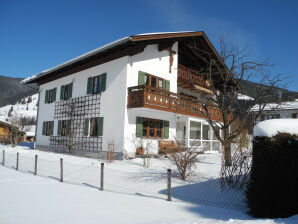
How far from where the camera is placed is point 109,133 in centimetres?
1523

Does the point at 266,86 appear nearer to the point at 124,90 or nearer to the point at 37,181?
the point at 124,90

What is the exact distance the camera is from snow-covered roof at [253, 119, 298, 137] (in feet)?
15.7

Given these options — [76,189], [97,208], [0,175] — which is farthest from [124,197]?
[0,175]

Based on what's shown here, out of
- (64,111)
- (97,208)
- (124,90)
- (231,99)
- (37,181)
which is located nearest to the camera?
(97,208)

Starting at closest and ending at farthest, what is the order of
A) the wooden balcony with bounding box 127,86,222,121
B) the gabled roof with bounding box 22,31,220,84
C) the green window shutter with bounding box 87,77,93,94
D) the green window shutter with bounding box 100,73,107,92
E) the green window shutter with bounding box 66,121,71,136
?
the wooden balcony with bounding box 127,86,222,121 < the gabled roof with bounding box 22,31,220,84 < the green window shutter with bounding box 100,73,107,92 < the green window shutter with bounding box 87,77,93,94 < the green window shutter with bounding box 66,121,71,136

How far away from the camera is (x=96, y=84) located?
17.0 meters

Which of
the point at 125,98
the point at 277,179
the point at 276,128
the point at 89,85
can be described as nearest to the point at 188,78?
the point at 125,98

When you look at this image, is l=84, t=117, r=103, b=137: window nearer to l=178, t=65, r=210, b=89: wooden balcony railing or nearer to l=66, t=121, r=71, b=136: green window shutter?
l=66, t=121, r=71, b=136: green window shutter

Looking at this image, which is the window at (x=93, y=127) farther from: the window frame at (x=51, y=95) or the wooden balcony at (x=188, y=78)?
the wooden balcony at (x=188, y=78)

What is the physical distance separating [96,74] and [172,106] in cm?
555

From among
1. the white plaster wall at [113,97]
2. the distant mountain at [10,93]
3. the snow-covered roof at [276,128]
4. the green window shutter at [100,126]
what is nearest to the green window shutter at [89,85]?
the white plaster wall at [113,97]

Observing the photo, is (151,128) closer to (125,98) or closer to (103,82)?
(125,98)

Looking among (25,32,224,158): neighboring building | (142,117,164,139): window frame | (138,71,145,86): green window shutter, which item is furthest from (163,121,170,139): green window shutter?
(138,71,145,86): green window shutter

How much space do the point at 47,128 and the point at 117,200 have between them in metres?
16.7
